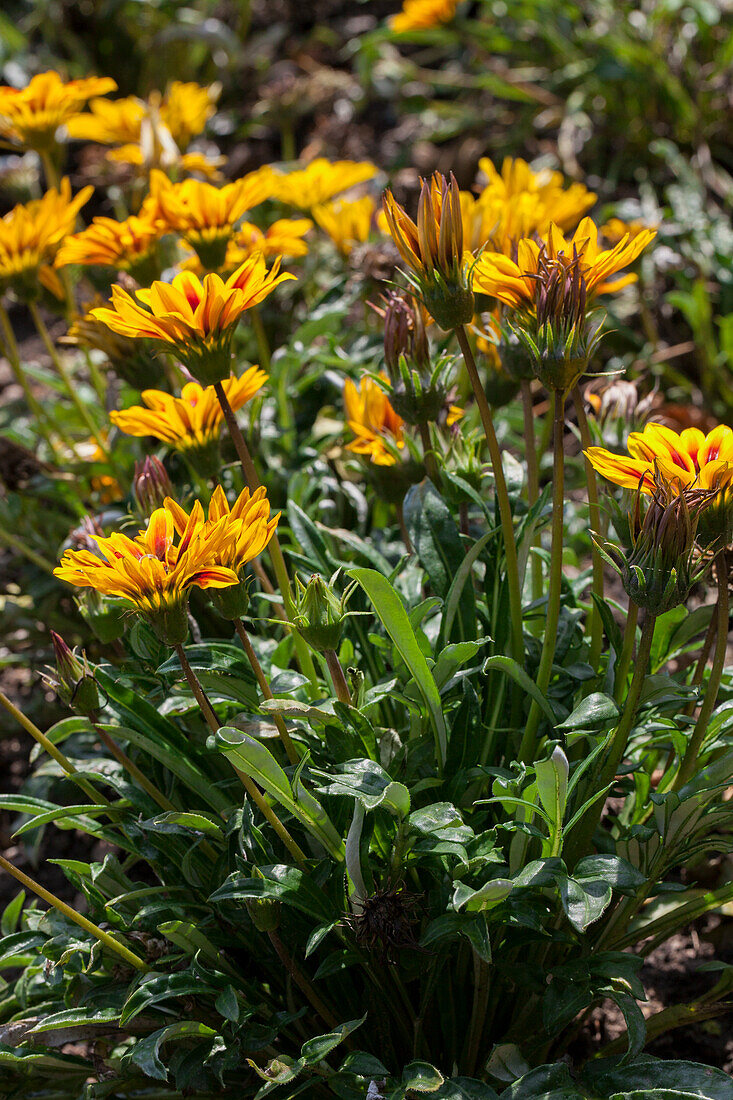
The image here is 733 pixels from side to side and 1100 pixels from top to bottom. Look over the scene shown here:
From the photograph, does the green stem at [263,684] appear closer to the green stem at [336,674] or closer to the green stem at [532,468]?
the green stem at [336,674]

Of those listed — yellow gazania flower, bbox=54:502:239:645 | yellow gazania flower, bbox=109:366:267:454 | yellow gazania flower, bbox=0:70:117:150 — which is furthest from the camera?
yellow gazania flower, bbox=0:70:117:150

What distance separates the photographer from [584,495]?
233 centimetres

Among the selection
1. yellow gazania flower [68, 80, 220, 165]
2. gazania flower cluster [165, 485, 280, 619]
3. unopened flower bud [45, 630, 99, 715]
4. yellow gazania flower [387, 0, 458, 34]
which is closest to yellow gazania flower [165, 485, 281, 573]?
gazania flower cluster [165, 485, 280, 619]

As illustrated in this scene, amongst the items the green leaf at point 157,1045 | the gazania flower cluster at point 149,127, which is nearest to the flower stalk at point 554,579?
the green leaf at point 157,1045

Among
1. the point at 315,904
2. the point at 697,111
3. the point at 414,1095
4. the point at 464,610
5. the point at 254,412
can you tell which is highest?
the point at 697,111

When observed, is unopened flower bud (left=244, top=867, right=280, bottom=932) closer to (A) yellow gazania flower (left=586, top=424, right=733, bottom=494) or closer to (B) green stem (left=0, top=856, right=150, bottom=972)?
(B) green stem (left=0, top=856, right=150, bottom=972)

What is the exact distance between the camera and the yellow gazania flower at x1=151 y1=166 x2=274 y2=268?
159cm

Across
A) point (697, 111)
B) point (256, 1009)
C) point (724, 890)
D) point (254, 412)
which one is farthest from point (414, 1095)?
point (697, 111)

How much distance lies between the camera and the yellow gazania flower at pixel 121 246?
1644 mm

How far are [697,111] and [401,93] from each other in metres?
1.23

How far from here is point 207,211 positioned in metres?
1.61

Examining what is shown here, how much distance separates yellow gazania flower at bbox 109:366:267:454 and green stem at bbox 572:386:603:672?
41 centimetres

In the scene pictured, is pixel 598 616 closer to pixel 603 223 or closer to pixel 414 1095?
pixel 414 1095

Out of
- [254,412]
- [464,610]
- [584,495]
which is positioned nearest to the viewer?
[464,610]
